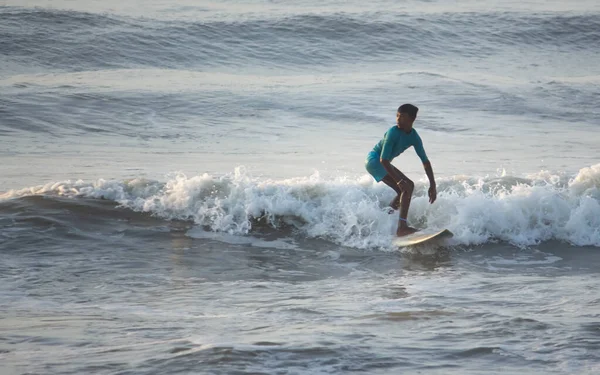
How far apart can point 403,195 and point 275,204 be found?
2104 millimetres

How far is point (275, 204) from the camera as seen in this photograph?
34.6 ft

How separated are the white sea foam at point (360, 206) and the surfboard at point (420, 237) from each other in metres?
0.25

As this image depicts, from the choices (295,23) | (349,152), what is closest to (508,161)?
(349,152)

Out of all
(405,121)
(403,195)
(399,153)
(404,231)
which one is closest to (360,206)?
(404,231)

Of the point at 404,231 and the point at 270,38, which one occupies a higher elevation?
the point at 270,38

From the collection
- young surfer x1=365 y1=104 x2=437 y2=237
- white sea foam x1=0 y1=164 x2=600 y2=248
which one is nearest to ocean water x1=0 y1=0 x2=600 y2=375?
white sea foam x1=0 y1=164 x2=600 y2=248

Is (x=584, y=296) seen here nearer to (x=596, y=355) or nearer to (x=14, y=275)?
(x=596, y=355)

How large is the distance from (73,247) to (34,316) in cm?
278

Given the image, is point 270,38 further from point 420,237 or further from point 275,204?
point 420,237

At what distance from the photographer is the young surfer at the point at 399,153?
28.5 ft

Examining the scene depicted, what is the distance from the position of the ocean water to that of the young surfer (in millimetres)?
733

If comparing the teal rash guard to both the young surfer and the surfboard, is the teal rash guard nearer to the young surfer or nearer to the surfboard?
the young surfer

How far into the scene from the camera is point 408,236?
923cm

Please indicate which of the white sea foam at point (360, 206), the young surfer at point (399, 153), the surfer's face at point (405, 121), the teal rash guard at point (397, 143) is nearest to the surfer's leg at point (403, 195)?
the young surfer at point (399, 153)
